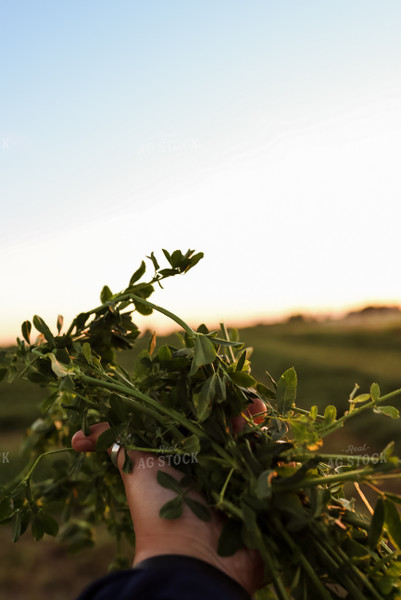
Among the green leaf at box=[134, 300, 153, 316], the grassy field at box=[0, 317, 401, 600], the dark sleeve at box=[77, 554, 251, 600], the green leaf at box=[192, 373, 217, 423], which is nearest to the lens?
the dark sleeve at box=[77, 554, 251, 600]

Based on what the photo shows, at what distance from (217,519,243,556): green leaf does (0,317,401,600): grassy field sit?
13.9 inches

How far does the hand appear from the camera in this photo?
2.13 ft

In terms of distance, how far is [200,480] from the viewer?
26.5 inches

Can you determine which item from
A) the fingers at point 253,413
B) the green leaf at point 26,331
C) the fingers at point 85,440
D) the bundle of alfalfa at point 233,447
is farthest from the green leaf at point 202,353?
the green leaf at point 26,331

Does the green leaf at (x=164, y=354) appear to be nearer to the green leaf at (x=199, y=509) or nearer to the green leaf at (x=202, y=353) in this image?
the green leaf at (x=202, y=353)

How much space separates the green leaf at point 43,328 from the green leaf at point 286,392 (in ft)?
1.24

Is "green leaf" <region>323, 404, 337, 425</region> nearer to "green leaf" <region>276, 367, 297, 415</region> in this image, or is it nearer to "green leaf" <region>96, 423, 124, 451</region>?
"green leaf" <region>276, 367, 297, 415</region>

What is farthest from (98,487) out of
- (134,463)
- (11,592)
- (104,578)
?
(11,592)

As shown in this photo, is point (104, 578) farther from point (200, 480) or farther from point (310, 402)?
point (310, 402)

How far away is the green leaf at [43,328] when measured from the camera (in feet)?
2.71

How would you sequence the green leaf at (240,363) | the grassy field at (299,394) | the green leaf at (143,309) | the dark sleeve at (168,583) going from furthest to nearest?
the grassy field at (299,394), the green leaf at (143,309), the green leaf at (240,363), the dark sleeve at (168,583)

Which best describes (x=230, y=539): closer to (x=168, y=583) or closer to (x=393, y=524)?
(x=168, y=583)

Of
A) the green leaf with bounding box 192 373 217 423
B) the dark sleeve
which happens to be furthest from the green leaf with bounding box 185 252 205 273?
the dark sleeve

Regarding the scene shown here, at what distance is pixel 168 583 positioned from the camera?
58 centimetres
